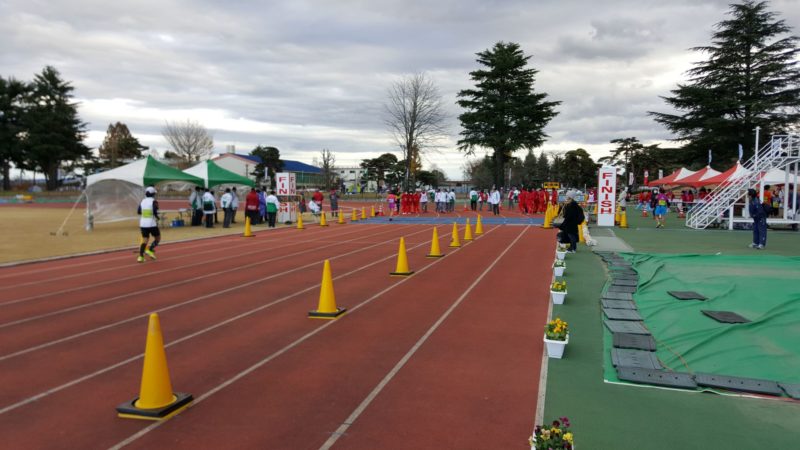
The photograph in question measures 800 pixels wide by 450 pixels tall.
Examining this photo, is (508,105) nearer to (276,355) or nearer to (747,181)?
(747,181)

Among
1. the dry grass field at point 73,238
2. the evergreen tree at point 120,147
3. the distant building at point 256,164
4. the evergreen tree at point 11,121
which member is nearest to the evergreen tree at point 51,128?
the evergreen tree at point 11,121

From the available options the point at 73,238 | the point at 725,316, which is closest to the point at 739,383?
the point at 725,316

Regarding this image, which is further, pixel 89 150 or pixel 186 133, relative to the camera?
Answer: pixel 186 133

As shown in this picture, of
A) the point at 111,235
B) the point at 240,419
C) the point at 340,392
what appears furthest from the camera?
the point at 111,235

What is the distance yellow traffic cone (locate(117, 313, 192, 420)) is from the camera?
4266 mm

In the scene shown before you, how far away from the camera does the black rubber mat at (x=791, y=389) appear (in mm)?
4635

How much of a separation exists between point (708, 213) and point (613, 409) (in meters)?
23.0

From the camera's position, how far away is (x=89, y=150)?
227 feet

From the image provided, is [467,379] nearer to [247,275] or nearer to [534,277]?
[534,277]

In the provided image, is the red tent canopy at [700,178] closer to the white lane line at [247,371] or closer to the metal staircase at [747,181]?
the metal staircase at [747,181]

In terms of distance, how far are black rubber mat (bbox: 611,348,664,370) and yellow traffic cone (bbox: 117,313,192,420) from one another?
4.40 meters

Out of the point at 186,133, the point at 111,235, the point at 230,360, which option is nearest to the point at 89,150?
the point at 186,133

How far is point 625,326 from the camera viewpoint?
685 cm

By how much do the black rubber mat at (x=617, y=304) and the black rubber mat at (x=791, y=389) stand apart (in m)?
3.04
